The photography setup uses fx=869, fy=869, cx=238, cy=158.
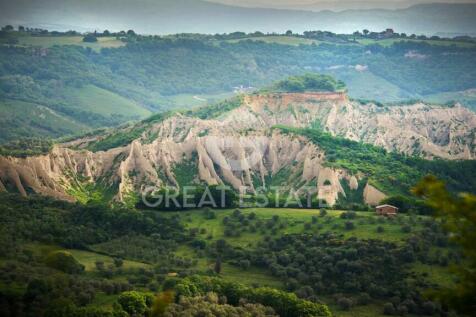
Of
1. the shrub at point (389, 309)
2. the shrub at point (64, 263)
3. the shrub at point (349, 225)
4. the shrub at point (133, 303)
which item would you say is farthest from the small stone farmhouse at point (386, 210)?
the shrub at point (133, 303)

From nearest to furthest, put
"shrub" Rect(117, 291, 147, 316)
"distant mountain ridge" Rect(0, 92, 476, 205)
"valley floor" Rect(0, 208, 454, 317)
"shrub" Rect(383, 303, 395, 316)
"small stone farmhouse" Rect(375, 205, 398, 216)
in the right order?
"shrub" Rect(117, 291, 147, 316) → "shrub" Rect(383, 303, 395, 316) → "valley floor" Rect(0, 208, 454, 317) → "small stone farmhouse" Rect(375, 205, 398, 216) → "distant mountain ridge" Rect(0, 92, 476, 205)

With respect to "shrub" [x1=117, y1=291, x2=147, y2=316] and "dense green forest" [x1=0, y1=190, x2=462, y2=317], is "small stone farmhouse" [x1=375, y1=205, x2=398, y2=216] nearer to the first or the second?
"dense green forest" [x1=0, y1=190, x2=462, y2=317]

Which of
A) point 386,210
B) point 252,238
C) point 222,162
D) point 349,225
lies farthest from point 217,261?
point 222,162

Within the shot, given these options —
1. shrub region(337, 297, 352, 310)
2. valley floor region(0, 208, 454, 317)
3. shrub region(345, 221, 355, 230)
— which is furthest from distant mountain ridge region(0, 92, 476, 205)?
shrub region(337, 297, 352, 310)

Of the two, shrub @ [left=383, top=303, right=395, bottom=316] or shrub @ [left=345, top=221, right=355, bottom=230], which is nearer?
shrub @ [left=383, top=303, right=395, bottom=316]

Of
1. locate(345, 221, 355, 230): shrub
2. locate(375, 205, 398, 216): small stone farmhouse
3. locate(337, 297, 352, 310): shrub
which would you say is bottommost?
locate(337, 297, 352, 310): shrub

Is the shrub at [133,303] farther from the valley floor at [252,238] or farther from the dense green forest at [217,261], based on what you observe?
the valley floor at [252,238]

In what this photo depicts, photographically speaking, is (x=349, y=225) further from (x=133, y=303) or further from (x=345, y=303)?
(x=133, y=303)

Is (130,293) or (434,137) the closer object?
(130,293)

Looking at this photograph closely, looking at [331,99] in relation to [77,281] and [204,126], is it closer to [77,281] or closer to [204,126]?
[204,126]

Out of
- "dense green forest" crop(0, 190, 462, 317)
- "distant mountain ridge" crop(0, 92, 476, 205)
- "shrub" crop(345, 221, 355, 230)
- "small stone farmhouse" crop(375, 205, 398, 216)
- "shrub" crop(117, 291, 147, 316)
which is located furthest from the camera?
"distant mountain ridge" crop(0, 92, 476, 205)

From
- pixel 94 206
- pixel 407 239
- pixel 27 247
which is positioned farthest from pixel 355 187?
pixel 27 247
